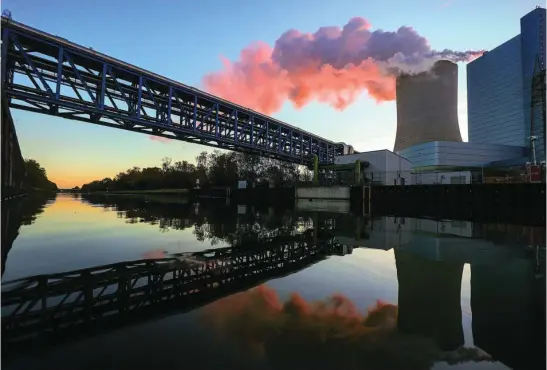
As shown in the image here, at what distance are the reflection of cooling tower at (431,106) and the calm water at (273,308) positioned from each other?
3614 inches

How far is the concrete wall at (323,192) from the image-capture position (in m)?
36.7

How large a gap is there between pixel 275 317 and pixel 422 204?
2631 centimetres

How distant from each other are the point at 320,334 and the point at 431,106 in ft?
330

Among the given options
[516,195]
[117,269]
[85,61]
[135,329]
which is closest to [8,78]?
[85,61]

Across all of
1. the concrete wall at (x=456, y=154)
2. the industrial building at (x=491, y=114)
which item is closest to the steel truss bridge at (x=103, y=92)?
the industrial building at (x=491, y=114)

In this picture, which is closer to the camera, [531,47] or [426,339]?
[426,339]

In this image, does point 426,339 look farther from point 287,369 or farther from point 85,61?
point 85,61

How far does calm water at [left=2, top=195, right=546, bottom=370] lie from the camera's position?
352cm

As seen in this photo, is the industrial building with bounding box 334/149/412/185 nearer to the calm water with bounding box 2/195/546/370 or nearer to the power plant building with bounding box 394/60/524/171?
the calm water with bounding box 2/195/546/370

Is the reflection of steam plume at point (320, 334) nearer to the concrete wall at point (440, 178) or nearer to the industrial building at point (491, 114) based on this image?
the concrete wall at point (440, 178)

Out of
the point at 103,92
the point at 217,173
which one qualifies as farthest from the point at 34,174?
the point at 103,92

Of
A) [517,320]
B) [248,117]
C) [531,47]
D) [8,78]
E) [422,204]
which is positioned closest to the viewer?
[517,320]

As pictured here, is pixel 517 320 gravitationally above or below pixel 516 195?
below

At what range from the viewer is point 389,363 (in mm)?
3412
